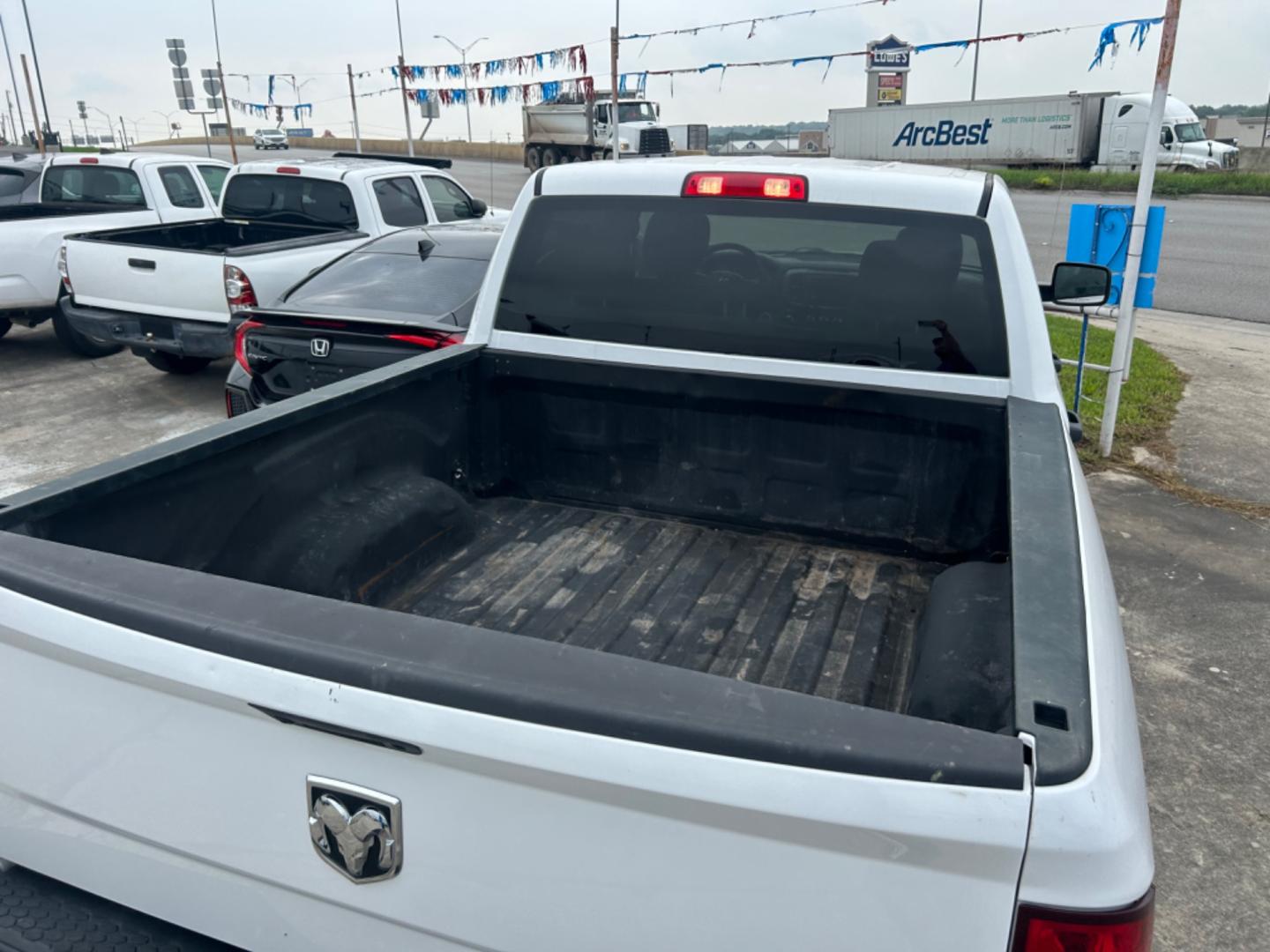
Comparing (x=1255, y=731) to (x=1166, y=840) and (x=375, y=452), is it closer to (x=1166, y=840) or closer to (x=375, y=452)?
(x=1166, y=840)

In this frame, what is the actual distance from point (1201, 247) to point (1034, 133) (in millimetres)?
20122

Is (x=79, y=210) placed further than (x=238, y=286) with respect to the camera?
Yes

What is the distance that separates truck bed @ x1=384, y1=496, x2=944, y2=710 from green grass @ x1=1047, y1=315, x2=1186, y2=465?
4.35 metres

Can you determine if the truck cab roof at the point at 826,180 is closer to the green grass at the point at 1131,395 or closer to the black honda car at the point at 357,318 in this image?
the black honda car at the point at 357,318

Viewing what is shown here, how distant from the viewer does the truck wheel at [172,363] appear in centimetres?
919

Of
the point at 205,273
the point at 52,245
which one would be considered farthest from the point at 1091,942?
the point at 52,245

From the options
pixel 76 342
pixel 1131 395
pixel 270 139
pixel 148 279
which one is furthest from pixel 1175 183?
pixel 270 139

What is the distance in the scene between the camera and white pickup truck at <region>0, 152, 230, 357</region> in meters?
9.61

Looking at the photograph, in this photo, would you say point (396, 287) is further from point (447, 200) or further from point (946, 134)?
point (946, 134)

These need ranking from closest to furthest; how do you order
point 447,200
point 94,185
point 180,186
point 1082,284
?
point 1082,284, point 447,200, point 94,185, point 180,186

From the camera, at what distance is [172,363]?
933cm

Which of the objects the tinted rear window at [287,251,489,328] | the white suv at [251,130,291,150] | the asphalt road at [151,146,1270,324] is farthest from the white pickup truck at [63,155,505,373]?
the white suv at [251,130,291,150]

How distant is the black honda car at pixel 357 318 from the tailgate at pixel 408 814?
12.7 feet

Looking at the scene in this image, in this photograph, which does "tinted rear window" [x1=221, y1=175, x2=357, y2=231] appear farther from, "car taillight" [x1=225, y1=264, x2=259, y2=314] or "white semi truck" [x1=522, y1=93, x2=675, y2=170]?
"white semi truck" [x1=522, y1=93, x2=675, y2=170]
